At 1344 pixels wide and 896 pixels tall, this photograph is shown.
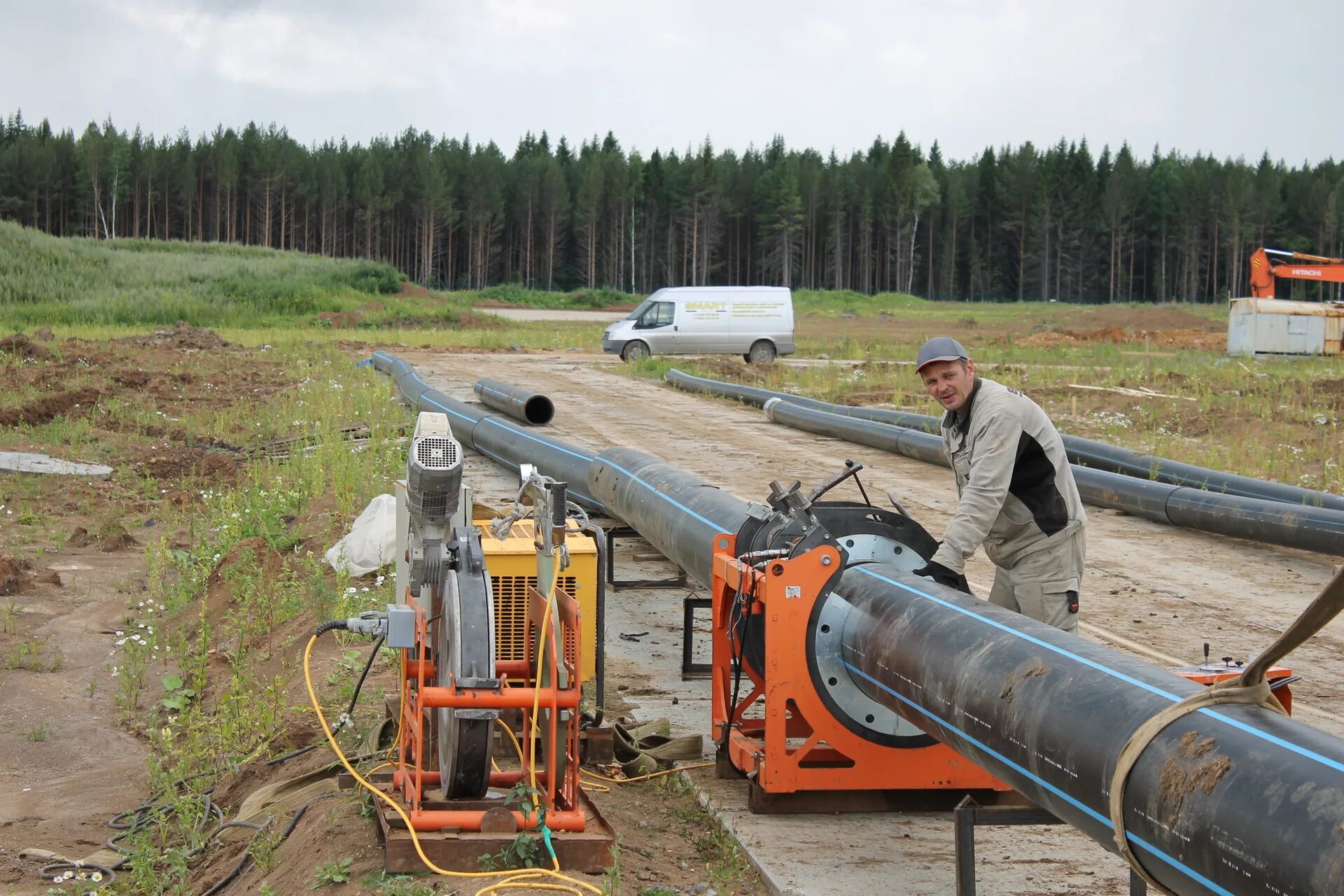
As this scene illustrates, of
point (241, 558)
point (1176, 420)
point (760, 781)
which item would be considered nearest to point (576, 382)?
point (1176, 420)

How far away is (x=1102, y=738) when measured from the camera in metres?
3.49

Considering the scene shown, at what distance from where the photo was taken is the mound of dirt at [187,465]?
14.7 m

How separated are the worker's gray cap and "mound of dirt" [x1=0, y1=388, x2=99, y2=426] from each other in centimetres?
1502

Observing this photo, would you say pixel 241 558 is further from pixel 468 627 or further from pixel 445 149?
pixel 445 149

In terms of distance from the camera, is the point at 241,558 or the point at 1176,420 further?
the point at 1176,420

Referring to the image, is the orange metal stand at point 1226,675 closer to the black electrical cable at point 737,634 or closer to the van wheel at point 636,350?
the black electrical cable at point 737,634

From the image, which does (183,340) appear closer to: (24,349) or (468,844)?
(24,349)

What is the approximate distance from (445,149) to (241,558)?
321ft

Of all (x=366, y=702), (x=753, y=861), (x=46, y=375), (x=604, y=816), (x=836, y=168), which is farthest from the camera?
(x=836, y=168)

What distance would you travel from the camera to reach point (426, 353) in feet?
106

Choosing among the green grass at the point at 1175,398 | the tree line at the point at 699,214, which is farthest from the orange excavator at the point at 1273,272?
the tree line at the point at 699,214

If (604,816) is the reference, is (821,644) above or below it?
above

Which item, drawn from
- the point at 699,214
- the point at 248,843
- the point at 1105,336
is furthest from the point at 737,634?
the point at 699,214

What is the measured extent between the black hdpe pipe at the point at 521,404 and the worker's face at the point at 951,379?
12816 mm
